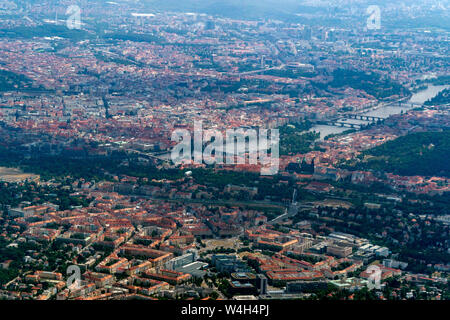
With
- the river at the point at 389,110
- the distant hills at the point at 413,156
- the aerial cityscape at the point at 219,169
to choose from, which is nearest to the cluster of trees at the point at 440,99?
the aerial cityscape at the point at 219,169

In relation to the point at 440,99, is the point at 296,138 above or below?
below

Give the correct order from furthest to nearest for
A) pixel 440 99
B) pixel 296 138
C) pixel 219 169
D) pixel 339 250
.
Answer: pixel 440 99 → pixel 296 138 → pixel 219 169 → pixel 339 250

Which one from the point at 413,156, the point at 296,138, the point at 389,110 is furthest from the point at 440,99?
the point at 413,156

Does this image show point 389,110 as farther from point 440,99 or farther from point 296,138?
point 296,138

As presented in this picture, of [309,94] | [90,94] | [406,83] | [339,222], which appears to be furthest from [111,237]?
[406,83]

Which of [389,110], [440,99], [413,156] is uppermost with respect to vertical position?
[440,99]

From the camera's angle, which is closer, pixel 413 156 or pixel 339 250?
pixel 339 250

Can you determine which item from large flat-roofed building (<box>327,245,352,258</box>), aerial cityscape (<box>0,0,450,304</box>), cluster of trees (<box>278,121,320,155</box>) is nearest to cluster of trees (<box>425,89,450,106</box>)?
aerial cityscape (<box>0,0,450,304</box>)

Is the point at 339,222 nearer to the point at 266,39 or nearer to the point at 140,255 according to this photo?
the point at 140,255

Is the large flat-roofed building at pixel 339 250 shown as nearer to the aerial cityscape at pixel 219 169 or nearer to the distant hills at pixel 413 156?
the aerial cityscape at pixel 219 169
